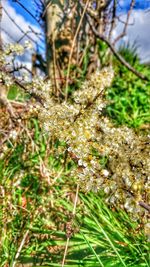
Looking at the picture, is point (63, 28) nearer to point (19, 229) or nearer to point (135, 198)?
point (19, 229)

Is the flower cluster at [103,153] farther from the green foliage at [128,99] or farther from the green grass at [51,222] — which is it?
the green foliage at [128,99]

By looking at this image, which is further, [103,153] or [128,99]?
[128,99]

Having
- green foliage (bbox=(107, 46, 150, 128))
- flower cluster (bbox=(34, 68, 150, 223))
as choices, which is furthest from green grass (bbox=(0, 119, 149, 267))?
green foliage (bbox=(107, 46, 150, 128))

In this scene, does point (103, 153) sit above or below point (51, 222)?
above

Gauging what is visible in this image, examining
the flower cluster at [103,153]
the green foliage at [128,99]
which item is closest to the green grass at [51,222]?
the flower cluster at [103,153]

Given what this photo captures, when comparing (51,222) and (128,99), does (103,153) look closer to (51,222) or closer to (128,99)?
(51,222)

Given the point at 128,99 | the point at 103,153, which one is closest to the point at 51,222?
the point at 103,153

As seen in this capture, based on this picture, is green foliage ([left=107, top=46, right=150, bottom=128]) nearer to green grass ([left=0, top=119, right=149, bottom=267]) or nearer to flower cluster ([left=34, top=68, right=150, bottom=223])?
green grass ([left=0, top=119, right=149, bottom=267])

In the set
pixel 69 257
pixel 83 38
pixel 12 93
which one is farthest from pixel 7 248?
pixel 83 38
